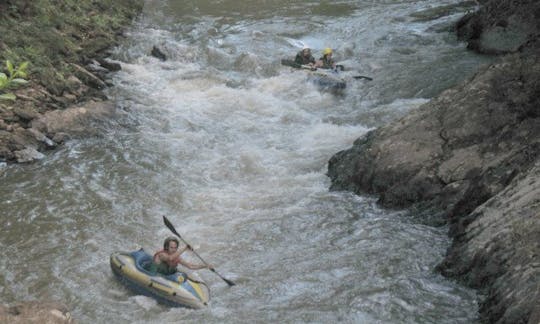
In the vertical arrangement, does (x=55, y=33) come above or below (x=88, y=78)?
above

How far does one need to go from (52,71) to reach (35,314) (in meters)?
7.37

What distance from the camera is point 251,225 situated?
7828mm

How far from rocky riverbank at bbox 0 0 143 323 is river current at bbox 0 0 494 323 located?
348 mm

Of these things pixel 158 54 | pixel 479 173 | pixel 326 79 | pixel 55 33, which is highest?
pixel 55 33

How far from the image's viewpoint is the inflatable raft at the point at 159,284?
20.5ft

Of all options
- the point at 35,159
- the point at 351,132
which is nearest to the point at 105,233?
the point at 35,159

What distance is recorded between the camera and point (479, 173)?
281 inches

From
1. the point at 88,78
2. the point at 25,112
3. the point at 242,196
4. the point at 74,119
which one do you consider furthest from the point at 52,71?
the point at 242,196

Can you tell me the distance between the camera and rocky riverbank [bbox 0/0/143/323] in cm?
974

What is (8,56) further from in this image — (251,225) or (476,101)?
(476,101)

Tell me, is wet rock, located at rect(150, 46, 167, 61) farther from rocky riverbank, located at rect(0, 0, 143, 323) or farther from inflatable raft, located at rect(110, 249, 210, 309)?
inflatable raft, located at rect(110, 249, 210, 309)

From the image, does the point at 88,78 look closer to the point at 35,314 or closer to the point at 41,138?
the point at 41,138

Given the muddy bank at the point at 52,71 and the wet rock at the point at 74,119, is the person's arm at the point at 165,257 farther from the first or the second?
the wet rock at the point at 74,119

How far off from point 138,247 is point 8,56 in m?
5.42
